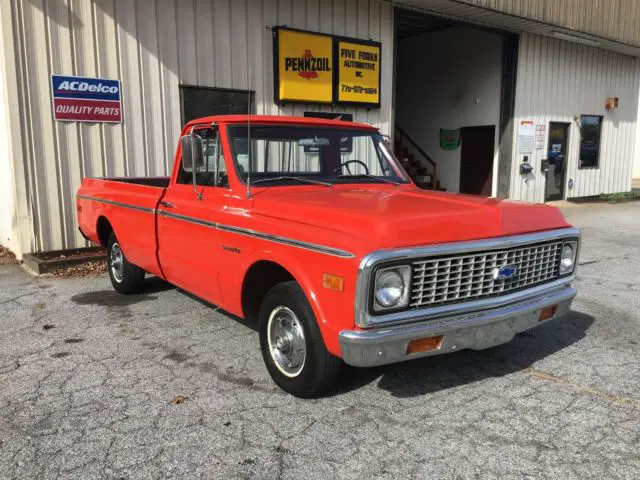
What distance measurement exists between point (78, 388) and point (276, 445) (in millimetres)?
1574

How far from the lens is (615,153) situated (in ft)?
56.9

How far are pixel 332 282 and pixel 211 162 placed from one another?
70.7 inches

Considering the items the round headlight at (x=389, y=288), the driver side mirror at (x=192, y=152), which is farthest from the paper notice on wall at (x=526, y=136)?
the round headlight at (x=389, y=288)

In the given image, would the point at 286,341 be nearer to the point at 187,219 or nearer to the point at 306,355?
the point at 306,355

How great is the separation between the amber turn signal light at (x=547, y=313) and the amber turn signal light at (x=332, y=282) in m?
1.51

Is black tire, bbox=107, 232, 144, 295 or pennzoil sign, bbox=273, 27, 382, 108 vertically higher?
pennzoil sign, bbox=273, 27, 382, 108

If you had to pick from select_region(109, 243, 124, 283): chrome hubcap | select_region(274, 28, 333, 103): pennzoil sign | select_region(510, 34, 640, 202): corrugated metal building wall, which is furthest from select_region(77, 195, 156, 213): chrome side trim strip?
select_region(510, 34, 640, 202): corrugated metal building wall

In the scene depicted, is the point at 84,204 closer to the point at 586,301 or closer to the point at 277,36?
the point at 277,36

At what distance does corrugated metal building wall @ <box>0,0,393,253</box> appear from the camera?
23.9 feet

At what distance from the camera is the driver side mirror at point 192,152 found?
4098 millimetres

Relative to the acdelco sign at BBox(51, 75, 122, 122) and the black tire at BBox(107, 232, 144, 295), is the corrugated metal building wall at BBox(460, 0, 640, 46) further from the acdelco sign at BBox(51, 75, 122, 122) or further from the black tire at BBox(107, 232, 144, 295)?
the black tire at BBox(107, 232, 144, 295)

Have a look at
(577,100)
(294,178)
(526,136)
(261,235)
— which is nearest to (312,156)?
(294,178)

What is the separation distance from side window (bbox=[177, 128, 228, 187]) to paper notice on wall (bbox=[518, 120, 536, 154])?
11720mm

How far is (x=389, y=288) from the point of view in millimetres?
2904
